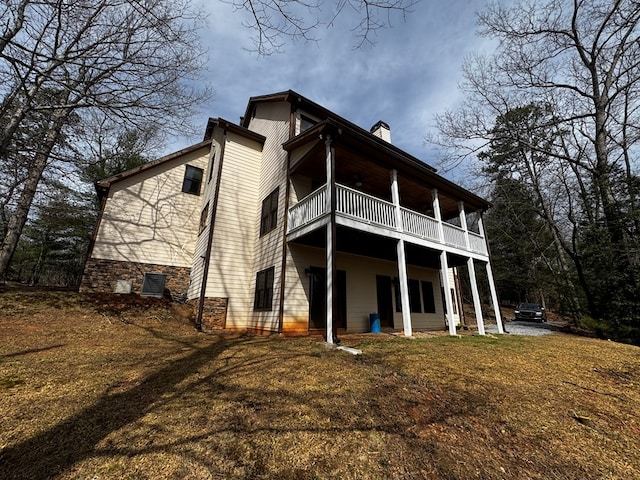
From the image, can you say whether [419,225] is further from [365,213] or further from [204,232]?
[204,232]

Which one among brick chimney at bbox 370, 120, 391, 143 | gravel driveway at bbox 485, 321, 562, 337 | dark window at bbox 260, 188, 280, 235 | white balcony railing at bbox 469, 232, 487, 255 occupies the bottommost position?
gravel driveway at bbox 485, 321, 562, 337

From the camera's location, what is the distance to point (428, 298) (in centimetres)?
1384

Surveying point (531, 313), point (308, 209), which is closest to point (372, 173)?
point (308, 209)

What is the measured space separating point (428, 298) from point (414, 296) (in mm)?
1047

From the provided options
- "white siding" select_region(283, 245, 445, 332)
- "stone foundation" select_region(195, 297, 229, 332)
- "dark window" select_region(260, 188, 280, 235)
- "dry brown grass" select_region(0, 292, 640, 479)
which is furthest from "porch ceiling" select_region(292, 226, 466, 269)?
"dry brown grass" select_region(0, 292, 640, 479)

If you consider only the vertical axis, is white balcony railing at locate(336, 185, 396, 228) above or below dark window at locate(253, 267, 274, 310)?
above

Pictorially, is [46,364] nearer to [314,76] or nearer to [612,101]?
[314,76]

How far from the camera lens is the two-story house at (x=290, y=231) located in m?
8.83

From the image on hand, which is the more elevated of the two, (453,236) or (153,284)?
(453,236)

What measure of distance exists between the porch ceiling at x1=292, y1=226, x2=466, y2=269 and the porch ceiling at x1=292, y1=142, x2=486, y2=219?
7.65 feet

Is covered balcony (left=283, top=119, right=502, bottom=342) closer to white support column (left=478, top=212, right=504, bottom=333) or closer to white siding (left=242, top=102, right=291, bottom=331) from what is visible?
white support column (left=478, top=212, right=504, bottom=333)

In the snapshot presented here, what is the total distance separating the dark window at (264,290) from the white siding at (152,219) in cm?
498

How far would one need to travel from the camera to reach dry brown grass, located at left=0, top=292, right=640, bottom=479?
7.70 ft

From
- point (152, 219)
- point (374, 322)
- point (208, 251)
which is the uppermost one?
point (152, 219)
